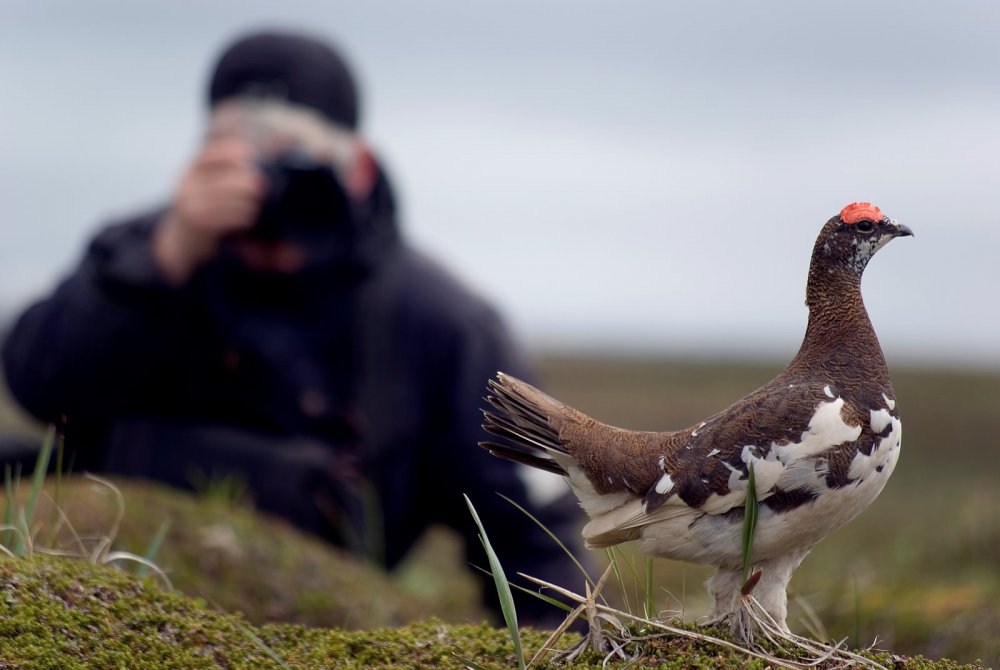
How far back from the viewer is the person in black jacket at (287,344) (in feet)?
25.5

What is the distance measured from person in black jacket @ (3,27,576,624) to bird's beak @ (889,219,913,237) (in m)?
4.92

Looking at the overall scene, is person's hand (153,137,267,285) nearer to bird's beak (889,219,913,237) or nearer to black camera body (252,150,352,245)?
black camera body (252,150,352,245)

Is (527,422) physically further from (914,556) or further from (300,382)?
(914,556)

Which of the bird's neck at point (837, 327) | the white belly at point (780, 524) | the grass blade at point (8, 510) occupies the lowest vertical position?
the grass blade at point (8, 510)

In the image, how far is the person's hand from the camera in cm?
764

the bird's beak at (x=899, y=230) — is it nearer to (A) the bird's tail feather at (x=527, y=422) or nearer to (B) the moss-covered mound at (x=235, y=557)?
(A) the bird's tail feather at (x=527, y=422)

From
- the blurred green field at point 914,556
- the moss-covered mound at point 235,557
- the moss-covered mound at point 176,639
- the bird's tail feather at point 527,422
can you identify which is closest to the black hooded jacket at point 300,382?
the blurred green field at point 914,556

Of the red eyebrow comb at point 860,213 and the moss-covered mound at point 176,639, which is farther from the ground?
the red eyebrow comb at point 860,213

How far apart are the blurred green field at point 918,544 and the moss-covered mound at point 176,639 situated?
590 millimetres

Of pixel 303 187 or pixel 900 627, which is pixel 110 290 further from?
pixel 900 627

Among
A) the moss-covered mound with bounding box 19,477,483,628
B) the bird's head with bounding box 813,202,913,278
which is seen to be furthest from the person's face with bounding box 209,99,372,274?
the bird's head with bounding box 813,202,913,278

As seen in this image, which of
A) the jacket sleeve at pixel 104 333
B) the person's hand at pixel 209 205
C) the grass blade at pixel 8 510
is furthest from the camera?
the jacket sleeve at pixel 104 333

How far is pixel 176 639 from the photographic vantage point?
3.24m

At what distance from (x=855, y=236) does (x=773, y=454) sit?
2.48 ft
